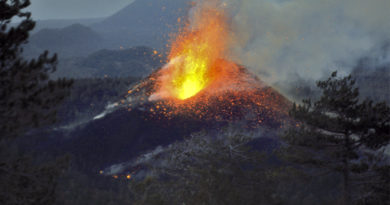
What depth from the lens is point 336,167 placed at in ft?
82.2

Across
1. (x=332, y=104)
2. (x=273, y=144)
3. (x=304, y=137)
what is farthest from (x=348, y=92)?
(x=273, y=144)

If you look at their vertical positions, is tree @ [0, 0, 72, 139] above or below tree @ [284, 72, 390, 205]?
above

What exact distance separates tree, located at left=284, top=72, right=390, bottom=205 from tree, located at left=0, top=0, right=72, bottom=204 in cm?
1830

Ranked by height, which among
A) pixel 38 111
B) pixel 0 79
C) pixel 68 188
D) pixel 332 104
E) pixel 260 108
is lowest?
pixel 68 188

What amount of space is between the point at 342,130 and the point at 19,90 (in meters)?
21.9

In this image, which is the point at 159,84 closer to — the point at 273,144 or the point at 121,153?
the point at 121,153

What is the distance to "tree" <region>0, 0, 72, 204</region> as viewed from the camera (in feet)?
52.1

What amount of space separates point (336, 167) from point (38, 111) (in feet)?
68.3

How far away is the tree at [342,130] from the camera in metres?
23.9

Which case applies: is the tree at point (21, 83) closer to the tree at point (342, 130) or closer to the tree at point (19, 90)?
the tree at point (19, 90)

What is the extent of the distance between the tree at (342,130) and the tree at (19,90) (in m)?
18.3

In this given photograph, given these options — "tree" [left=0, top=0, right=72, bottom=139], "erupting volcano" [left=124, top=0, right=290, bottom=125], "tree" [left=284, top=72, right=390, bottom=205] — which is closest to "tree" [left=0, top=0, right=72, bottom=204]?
"tree" [left=0, top=0, right=72, bottom=139]

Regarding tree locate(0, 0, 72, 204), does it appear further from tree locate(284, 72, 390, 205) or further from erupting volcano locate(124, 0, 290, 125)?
erupting volcano locate(124, 0, 290, 125)

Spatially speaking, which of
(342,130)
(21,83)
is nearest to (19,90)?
(21,83)
